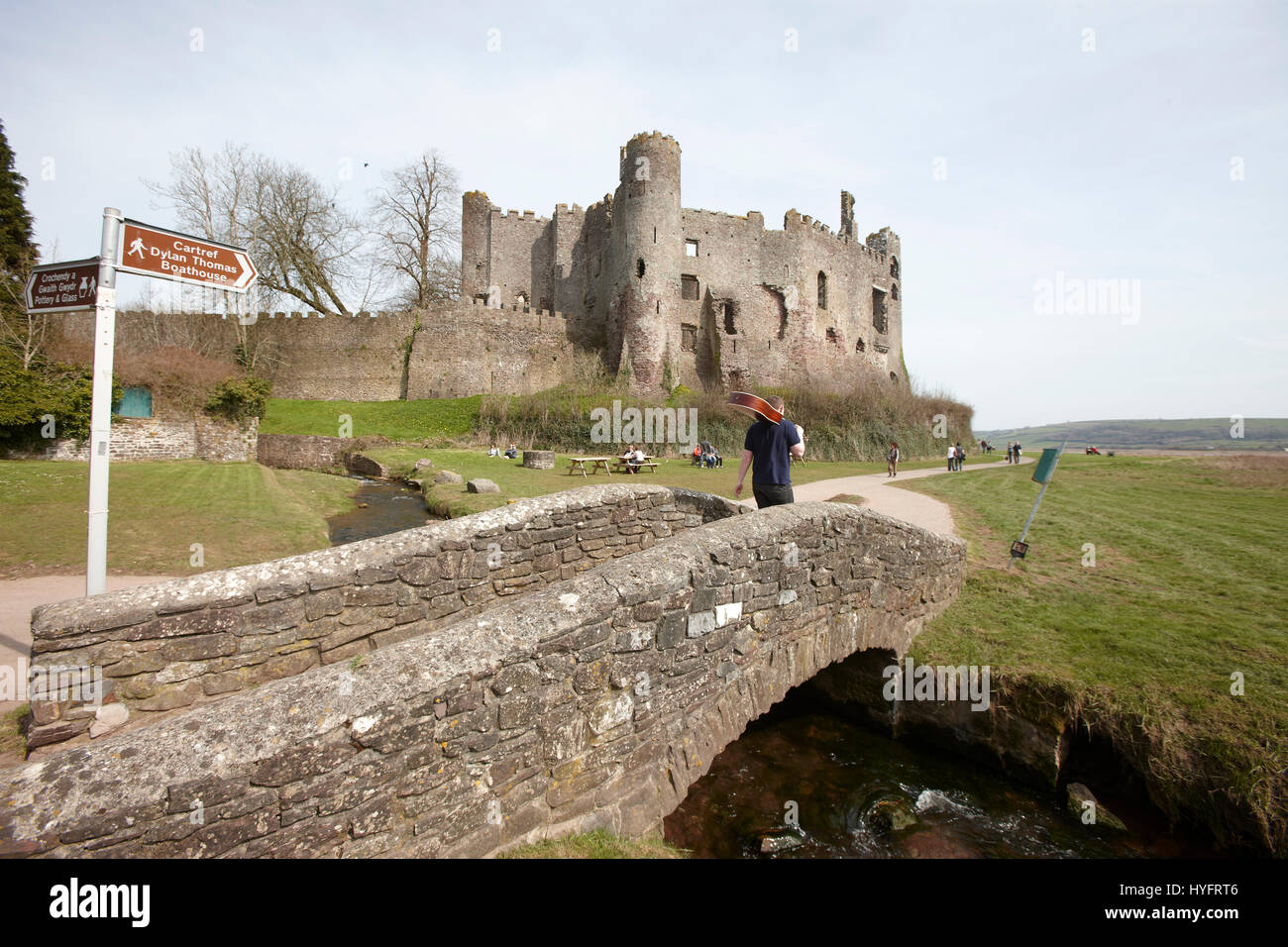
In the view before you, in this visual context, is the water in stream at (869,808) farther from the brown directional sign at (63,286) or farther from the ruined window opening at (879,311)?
the ruined window opening at (879,311)

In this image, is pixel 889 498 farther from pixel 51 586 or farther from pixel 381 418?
pixel 381 418

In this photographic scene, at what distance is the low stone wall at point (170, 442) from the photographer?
18783 mm

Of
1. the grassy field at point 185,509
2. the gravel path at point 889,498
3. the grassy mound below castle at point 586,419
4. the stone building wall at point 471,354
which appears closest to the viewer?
the grassy field at point 185,509

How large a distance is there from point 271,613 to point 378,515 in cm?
1175

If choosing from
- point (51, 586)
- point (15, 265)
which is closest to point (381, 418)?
point (15, 265)

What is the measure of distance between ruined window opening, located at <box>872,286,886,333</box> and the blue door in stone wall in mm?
47678

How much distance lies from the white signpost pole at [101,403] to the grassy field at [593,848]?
4068 millimetres

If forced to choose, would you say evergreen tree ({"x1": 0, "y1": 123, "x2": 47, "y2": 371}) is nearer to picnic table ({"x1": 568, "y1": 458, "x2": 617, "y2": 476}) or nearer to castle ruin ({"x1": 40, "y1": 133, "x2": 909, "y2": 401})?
castle ruin ({"x1": 40, "y1": 133, "x2": 909, "y2": 401})

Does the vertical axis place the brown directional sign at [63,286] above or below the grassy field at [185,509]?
above

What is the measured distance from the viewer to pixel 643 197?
3491cm

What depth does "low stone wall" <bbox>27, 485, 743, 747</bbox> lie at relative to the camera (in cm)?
420

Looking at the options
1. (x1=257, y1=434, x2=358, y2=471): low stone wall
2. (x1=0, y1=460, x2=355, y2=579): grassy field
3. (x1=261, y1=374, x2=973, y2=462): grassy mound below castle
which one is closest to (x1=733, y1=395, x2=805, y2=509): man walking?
(x1=0, y1=460, x2=355, y2=579): grassy field

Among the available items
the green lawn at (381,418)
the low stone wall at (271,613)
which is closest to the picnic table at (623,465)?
the green lawn at (381,418)

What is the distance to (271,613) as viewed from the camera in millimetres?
4719
